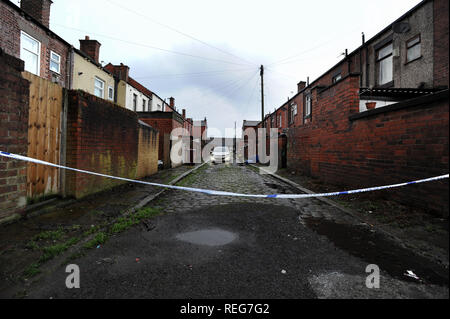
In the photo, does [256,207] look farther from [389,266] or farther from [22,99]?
[22,99]

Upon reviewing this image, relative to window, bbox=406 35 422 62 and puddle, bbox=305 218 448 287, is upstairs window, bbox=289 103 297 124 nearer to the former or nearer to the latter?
window, bbox=406 35 422 62

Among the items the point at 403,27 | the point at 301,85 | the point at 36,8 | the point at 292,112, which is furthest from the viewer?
the point at 301,85

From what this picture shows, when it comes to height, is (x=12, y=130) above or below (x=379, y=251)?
above

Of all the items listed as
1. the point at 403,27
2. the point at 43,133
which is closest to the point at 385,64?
the point at 403,27

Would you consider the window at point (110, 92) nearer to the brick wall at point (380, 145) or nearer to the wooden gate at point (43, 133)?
the wooden gate at point (43, 133)

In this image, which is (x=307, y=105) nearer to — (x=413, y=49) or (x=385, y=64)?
(x=385, y=64)

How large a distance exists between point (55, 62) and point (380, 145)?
15864mm

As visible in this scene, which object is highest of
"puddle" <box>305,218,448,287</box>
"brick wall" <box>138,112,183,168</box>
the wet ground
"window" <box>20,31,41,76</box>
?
"window" <box>20,31,41,76</box>

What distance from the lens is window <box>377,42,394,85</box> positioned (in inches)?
508

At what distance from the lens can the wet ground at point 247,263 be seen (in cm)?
202

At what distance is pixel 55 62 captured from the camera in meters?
12.7

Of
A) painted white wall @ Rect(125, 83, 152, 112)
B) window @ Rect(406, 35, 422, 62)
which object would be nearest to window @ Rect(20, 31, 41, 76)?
painted white wall @ Rect(125, 83, 152, 112)

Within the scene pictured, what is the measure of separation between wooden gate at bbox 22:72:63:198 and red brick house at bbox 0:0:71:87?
27.2ft

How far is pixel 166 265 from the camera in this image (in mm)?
2521
